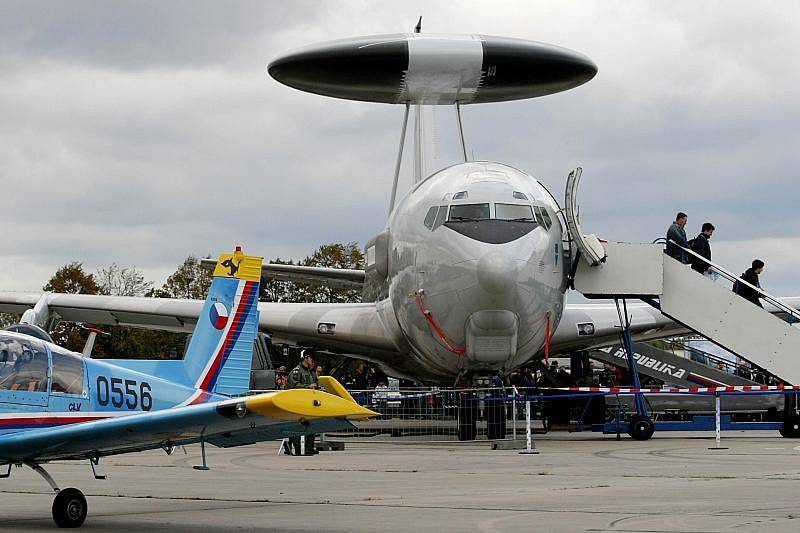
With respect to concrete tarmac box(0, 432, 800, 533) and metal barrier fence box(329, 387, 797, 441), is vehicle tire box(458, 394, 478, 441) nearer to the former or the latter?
metal barrier fence box(329, 387, 797, 441)

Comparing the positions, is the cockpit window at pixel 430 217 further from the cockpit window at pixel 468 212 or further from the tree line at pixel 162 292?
the tree line at pixel 162 292

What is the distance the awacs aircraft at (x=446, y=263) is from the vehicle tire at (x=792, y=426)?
12.1 ft

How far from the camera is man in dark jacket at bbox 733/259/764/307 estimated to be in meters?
22.6

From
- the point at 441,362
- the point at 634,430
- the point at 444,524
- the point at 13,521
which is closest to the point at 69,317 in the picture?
the point at 441,362

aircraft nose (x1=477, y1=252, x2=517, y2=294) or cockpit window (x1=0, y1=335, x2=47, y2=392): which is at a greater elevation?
aircraft nose (x1=477, y1=252, x2=517, y2=294)

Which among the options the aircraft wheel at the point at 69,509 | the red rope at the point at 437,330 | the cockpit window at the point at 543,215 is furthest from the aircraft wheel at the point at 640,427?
the aircraft wheel at the point at 69,509

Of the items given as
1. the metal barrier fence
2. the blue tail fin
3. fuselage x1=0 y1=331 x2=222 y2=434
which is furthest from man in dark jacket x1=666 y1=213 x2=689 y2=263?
fuselage x1=0 y1=331 x2=222 y2=434

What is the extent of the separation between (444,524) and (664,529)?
5.57 ft

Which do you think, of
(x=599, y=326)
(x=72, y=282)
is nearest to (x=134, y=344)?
(x=72, y=282)

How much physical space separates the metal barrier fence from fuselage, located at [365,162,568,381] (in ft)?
2.16

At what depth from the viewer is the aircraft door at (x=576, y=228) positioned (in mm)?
19703

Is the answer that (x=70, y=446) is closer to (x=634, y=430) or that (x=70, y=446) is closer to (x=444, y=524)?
(x=444, y=524)

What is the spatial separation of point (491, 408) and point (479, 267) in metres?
3.05

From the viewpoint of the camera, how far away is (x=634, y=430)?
21219 mm
